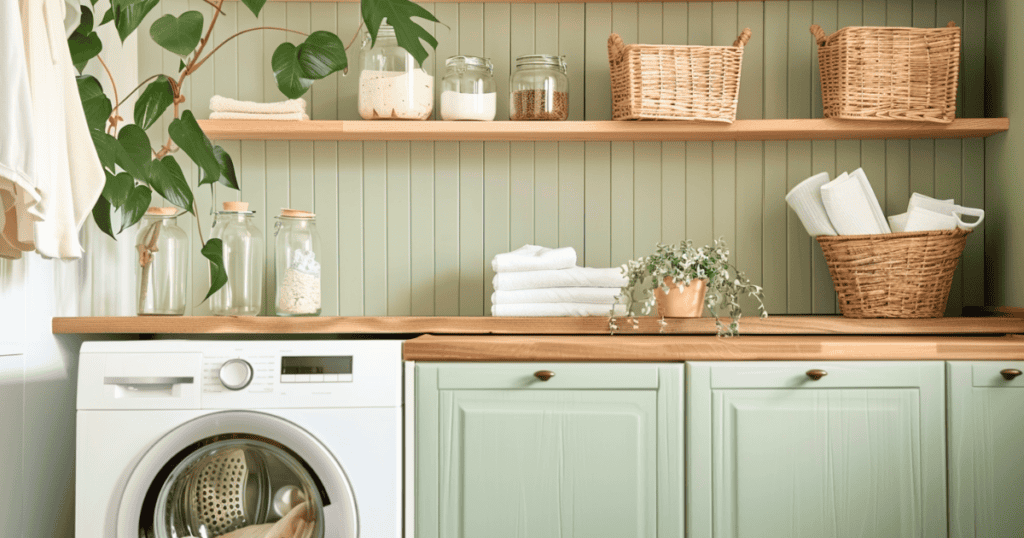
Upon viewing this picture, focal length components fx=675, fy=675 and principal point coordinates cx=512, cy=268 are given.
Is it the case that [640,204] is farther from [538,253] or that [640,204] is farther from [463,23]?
[463,23]

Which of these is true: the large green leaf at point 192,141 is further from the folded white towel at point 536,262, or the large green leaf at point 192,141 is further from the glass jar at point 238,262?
the folded white towel at point 536,262

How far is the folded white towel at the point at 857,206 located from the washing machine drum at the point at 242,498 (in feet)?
5.11

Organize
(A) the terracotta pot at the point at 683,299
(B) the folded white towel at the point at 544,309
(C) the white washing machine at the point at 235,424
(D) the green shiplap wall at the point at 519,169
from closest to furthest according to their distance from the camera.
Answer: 1. (C) the white washing machine at the point at 235,424
2. (A) the terracotta pot at the point at 683,299
3. (B) the folded white towel at the point at 544,309
4. (D) the green shiplap wall at the point at 519,169

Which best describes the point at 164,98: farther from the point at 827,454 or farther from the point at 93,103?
the point at 827,454

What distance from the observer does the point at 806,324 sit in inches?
67.7

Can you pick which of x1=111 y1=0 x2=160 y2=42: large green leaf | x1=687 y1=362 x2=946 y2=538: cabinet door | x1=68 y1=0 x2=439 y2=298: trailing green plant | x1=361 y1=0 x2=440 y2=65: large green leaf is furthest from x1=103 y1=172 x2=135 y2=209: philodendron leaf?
x1=687 y1=362 x2=946 y2=538: cabinet door

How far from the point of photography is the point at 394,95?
1.95m

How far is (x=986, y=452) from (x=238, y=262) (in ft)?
6.50

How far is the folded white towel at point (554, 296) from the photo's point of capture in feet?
6.09

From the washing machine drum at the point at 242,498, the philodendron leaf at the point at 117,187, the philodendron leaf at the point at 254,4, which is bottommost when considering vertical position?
the washing machine drum at the point at 242,498

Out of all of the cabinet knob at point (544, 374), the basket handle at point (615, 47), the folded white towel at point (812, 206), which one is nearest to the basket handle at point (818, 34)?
the folded white towel at point (812, 206)

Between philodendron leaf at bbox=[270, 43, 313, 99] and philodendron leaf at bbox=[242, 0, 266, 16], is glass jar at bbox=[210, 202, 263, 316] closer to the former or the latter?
philodendron leaf at bbox=[270, 43, 313, 99]

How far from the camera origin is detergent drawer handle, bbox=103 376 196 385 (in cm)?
152

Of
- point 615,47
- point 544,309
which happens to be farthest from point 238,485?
point 615,47
